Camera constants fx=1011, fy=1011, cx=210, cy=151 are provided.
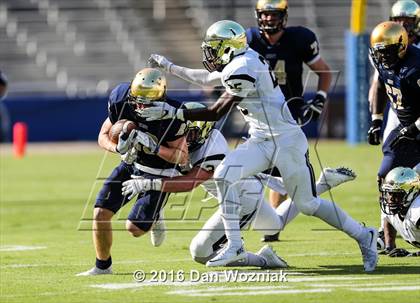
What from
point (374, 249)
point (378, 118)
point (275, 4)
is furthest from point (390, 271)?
point (275, 4)

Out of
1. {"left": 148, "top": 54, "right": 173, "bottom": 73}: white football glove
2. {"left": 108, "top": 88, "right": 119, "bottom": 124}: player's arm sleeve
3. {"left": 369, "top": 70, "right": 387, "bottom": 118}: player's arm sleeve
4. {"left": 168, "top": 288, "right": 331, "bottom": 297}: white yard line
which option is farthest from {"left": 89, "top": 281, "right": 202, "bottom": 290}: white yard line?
{"left": 369, "top": 70, "right": 387, "bottom": 118}: player's arm sleeve

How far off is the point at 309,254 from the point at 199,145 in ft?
3.54

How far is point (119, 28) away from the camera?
83.1 ft

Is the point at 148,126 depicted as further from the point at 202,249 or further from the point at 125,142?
the point at 202,249

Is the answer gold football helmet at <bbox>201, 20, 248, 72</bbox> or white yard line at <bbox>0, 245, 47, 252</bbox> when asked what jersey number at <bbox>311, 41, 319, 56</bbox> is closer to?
gold football helmet at <bbox>201, 20, 248, 72</bbox>

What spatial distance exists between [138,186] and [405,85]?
74.4 inches

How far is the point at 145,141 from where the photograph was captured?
20.3ft

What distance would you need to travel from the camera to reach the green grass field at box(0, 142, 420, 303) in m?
5.41

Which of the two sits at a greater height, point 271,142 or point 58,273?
point 271,142

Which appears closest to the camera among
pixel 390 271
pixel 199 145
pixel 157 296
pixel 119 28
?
pixel 157 296

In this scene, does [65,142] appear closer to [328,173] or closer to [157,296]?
[328,173]

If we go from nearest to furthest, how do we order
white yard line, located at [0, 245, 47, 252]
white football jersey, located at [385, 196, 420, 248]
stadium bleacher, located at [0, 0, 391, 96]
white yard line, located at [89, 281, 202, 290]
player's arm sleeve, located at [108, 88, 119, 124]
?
white yard line, located at [89, 281, 202, 290], white football jersey, located at [385, 196, 420, 248], player's arm sleeve, located at [108, 88, 119, 124], white yard line, located at [0, 245, 47, 252], stadium bleacher, located at [0, 0, 391, 96]
